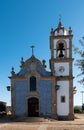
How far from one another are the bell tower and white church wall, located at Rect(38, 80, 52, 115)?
1.00 meters

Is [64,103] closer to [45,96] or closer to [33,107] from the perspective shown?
[45,96]

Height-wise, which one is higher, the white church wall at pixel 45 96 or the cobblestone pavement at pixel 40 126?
the white church wall at pixel 45 96

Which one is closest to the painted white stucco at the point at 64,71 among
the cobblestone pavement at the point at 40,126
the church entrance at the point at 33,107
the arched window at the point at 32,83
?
the arched window at the point at 32,83

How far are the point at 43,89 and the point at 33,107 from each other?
108 inches

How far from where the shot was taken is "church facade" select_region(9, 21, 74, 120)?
41.6 m

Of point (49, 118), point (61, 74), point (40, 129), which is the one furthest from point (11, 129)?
point (61, 74)

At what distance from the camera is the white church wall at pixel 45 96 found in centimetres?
4150

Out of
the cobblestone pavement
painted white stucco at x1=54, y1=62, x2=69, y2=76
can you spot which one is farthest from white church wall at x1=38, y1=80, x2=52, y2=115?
the cobblestone pavement

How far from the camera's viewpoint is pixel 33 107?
42469 mm

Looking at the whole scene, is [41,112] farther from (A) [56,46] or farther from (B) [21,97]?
(A) [56,46]

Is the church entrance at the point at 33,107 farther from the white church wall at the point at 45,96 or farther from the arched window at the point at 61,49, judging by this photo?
the arched window at the point at 61,49

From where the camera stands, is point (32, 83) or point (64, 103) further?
point (32, 83)

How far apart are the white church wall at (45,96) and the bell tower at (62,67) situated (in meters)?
1.00

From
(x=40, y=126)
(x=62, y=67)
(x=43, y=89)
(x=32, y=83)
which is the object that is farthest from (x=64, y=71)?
(x=40, y=126)
